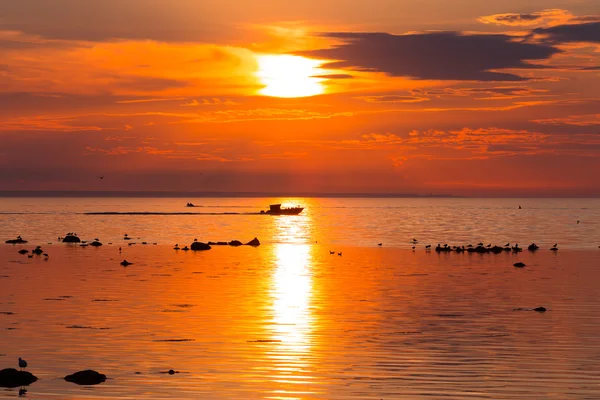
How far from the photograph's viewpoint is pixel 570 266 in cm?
7462

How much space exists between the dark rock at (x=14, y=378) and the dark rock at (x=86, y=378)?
1247 mm

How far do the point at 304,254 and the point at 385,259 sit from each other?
1208 centimetres

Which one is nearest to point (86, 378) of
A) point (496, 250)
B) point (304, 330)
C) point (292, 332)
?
point (292, 332)

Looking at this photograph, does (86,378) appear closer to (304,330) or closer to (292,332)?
(292,332)

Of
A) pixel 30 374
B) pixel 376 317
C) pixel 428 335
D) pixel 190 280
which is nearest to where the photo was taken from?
pixel 30 374

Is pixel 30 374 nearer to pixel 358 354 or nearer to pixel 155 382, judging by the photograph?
pixel 155 382

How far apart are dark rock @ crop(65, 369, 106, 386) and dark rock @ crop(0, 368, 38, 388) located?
125cm

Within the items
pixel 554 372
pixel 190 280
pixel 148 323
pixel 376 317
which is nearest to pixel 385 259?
pixel 190 280

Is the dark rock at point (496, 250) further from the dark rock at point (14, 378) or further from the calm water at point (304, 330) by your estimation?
the dark rock at point (14, 378)

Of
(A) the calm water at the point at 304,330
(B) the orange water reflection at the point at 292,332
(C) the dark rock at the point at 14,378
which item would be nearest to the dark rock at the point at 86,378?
(A) the calm water at the point at 304,330

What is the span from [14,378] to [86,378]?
2.30m

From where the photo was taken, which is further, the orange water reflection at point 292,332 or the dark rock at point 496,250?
the dark rock at point 496,250

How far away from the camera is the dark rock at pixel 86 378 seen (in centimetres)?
2756

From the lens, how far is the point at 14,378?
27547 millimetres
